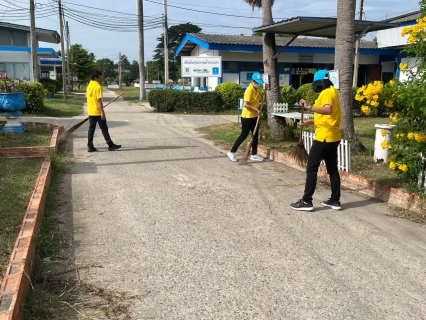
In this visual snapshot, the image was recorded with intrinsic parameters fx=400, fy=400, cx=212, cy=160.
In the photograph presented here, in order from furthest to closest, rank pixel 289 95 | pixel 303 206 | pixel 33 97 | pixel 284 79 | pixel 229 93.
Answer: pixel 284 79, pixel 229 93, pixel 289 95, pixel 33 97, pixel 303 206

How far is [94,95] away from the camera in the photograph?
27.1ft

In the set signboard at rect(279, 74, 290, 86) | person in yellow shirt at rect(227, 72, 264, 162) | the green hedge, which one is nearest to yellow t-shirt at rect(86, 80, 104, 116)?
person in yellow shirt at rect(227, 72, 264, 162)

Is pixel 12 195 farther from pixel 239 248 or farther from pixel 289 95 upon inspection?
pixel 289 95

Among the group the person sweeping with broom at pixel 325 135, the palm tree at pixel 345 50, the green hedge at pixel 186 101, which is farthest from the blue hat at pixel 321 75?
the green hedge at pixel 186 101

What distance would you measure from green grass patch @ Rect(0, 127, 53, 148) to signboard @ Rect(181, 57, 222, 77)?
398 inches

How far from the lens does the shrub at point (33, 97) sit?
15.8 m

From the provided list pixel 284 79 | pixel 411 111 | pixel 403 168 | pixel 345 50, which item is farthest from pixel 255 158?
pixel 284 79

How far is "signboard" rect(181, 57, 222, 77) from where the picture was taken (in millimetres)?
19406

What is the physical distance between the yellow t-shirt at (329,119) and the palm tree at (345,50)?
9.83 feet

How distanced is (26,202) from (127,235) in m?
1.62

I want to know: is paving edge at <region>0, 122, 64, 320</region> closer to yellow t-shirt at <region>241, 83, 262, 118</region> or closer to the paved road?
the paved road

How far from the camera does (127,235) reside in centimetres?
427

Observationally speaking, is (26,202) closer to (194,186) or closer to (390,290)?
(194,186)

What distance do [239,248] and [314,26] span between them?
6969 millimetres
